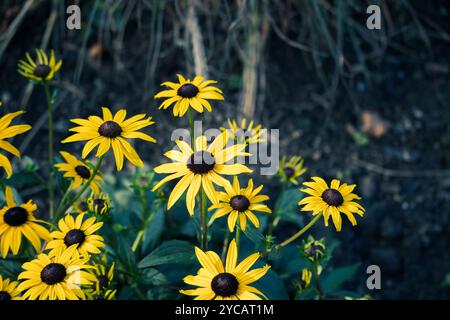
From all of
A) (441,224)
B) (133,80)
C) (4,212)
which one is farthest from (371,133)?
(4,212)

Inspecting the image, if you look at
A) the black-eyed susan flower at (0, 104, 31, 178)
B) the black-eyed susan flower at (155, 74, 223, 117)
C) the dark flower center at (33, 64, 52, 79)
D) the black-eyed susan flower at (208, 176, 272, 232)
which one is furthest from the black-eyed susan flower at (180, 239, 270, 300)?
the dark flower center at (33, 64, 52, 79)

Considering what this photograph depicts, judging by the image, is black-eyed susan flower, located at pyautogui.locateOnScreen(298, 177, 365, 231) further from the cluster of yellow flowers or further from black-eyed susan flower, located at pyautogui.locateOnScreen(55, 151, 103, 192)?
black-eyed susan flower, located at pyautogui.locateOnScreen(55, 151, 103, 192)

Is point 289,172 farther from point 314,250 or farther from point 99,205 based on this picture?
point 99,205

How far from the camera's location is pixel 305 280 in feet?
4.87

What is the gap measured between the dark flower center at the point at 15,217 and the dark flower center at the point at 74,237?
0.13 m

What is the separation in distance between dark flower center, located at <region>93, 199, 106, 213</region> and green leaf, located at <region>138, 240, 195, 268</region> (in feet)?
0.64

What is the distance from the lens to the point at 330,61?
305cm

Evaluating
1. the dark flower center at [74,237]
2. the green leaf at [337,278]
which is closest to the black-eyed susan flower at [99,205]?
the dark flower center at [74,237]

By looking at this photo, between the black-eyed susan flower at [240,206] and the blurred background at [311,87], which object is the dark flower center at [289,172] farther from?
the blurred background at [311,87]

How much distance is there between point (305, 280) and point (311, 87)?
1719 millimetres

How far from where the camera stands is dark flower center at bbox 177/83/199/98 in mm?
1373

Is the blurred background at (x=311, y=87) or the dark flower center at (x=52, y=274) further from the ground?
the blurred background at (x=311, y=87)

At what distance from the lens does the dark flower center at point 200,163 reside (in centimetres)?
125
